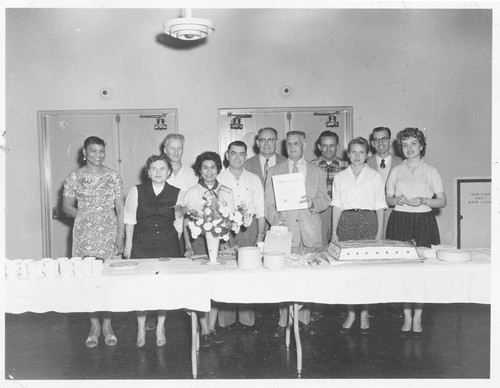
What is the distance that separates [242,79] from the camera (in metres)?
6.11

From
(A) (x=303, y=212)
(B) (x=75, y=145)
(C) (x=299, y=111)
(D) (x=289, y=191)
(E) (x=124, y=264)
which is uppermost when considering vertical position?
(C) (x=299, y=111)

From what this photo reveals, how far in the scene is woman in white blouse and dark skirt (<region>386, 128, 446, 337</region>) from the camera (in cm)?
390

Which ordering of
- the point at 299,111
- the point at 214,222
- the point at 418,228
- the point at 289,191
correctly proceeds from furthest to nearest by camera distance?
the point at 299,111 → the point at 418,228 → the point at 289,191 → the point at 214,222

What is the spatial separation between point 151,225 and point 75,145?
303 cm

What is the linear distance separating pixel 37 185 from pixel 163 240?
129 inches

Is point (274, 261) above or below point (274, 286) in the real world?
above

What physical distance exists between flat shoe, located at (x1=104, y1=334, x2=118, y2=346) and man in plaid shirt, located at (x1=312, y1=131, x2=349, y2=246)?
230 centimetres

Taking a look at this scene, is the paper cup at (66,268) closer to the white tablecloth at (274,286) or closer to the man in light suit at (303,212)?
the white tablecloth at (274,286)

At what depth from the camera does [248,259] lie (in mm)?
2977

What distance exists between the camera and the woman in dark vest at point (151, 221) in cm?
369

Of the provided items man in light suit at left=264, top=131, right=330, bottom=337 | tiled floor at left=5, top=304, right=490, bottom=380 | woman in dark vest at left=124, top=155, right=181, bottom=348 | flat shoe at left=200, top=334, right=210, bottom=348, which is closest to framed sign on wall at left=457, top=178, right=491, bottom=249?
tiled floor at left=5, top=304, right=490, bottom=380

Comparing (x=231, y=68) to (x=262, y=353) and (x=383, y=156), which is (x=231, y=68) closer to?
(x=383, y=156)

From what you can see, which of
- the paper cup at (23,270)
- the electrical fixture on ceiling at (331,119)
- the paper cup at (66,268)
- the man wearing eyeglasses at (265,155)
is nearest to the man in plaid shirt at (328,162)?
the man wearing eyeglasses at (265,155)

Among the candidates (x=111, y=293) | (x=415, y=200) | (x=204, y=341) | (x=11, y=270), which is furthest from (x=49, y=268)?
(x=415, y=200)
